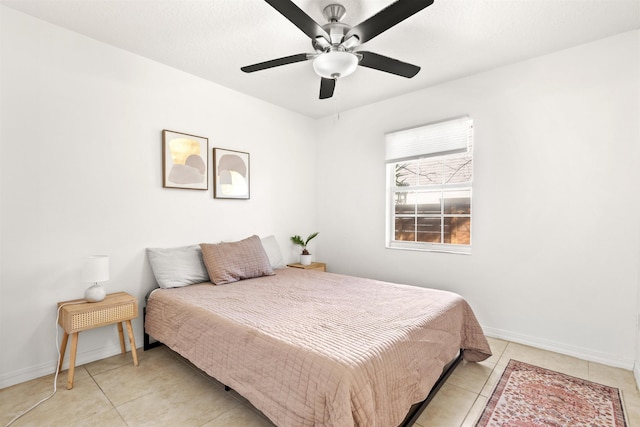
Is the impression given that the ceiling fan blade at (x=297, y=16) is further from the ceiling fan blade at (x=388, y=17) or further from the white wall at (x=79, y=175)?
the white wall at (x=79, y=175)

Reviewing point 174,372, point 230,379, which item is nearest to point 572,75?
point 230,379

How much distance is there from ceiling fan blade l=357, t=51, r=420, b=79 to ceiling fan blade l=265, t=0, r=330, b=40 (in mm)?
362

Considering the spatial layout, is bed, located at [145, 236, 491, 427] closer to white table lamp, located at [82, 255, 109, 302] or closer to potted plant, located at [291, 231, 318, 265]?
white table lamp, located at [82, 255, 109, 302]

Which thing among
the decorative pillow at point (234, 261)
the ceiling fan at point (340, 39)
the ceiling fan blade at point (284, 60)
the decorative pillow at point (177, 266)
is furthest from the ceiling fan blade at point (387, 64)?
the decorative pillow at point (177, 266)

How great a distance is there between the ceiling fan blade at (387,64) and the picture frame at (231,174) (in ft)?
6.22

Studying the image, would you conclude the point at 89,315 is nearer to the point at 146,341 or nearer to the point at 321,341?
the point at 146,341

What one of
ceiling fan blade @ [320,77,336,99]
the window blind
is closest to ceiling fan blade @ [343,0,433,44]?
ceiling fan blade @ [320,77,336,99]

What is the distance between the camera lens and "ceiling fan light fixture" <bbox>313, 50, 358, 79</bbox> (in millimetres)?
2023

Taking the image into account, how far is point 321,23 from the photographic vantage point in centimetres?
231

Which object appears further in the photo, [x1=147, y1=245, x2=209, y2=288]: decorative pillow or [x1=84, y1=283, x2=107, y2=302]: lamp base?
[x1=147, y1=245, x2=209, y2=288]: decorative pillow

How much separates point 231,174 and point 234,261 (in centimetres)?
107

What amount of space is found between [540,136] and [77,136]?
3.95 meters

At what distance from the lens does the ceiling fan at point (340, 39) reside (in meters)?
1.74

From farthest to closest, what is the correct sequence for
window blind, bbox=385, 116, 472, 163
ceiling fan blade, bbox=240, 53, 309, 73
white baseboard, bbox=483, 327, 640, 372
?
window blind, bbox=385, 116, 472, 163
white baseboard, bbox=483, 327, 640, 372
ceiling fan blade, bbox=240, 53, 309, 73
